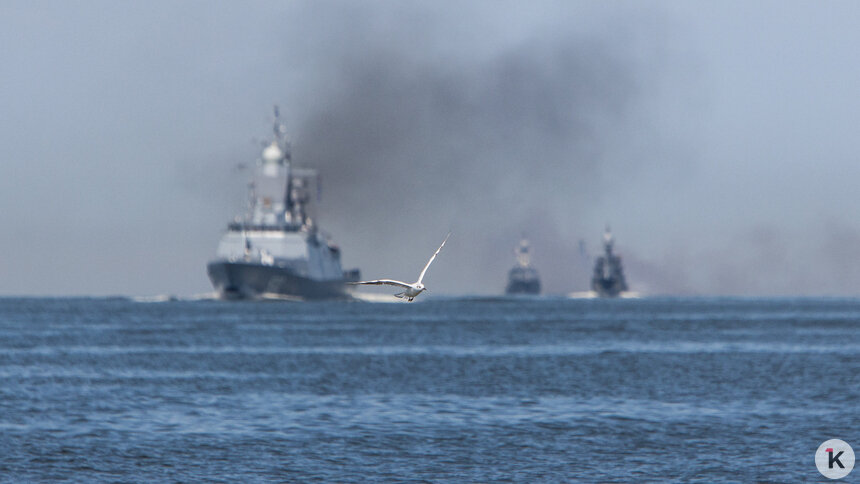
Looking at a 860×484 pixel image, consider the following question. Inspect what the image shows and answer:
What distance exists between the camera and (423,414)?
46.2 m

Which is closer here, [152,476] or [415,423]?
[152,476]

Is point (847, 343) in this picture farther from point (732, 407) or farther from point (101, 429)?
point (101, 429)

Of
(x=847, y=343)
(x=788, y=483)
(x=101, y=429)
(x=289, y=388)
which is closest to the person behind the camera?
(x=788, y=483)

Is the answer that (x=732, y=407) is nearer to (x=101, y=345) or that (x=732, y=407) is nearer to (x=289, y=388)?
(x=289, y=388)

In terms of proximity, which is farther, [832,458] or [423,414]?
[423,414]

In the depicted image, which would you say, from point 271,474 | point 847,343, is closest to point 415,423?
point 271,474

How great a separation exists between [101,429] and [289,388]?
17.0 m

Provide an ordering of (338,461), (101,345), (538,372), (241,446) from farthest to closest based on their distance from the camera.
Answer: (101,345)
(538,372)
(241,446)
(338,461)

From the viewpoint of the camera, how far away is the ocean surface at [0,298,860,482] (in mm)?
33812

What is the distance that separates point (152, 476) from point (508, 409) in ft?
65.8

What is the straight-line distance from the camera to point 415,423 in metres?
43.2

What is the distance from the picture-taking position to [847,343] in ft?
350

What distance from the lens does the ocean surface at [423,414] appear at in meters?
33.8

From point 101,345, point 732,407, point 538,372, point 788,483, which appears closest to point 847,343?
point 538,372
